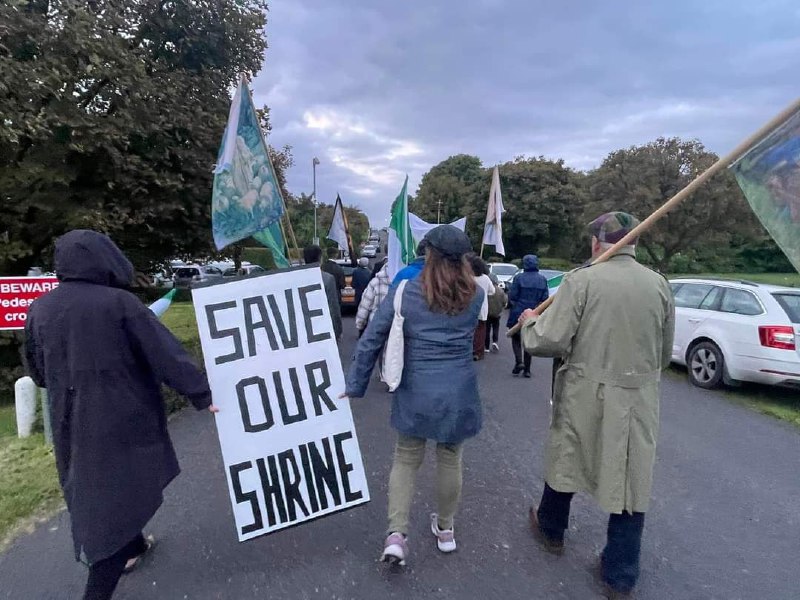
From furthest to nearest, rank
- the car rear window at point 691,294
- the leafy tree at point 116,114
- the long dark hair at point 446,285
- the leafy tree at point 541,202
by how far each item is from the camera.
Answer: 1. the leafy tree at point 541,202
2. the car rear window at point 691,294
3. the leafy tree at point 116,114
4. the long dark hair at point 446,285

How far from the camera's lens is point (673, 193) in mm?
31172

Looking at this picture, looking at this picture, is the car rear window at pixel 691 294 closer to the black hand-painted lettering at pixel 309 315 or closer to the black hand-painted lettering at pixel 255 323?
the black hand-painted lettering at pixel 309 315

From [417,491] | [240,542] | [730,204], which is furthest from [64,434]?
[730,204]

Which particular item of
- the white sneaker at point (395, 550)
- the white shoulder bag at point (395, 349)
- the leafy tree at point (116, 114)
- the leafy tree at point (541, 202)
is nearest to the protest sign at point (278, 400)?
the white sneaker at point (395, 550)

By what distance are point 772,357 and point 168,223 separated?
8.93m

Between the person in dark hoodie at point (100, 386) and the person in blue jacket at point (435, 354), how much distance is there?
3.61 ft

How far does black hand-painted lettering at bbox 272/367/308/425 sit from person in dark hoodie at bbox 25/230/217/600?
0.64 m

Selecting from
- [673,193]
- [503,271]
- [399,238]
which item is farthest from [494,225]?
[673,193]

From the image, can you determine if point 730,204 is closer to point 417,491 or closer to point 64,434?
point 417,491

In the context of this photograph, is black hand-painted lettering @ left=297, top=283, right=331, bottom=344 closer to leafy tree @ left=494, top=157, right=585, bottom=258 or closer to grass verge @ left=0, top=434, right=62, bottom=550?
grass verge @ left=0, top=434, right=62, bottom=550

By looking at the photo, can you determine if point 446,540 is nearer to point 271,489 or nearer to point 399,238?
point 271,489

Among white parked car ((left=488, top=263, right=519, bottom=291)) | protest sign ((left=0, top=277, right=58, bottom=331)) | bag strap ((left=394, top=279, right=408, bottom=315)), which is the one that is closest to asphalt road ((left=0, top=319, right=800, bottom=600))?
bag strap ((left=394, top=279, right=408, bottom=315))

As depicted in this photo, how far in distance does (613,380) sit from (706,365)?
6.10 m

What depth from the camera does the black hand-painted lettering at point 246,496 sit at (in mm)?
3127
